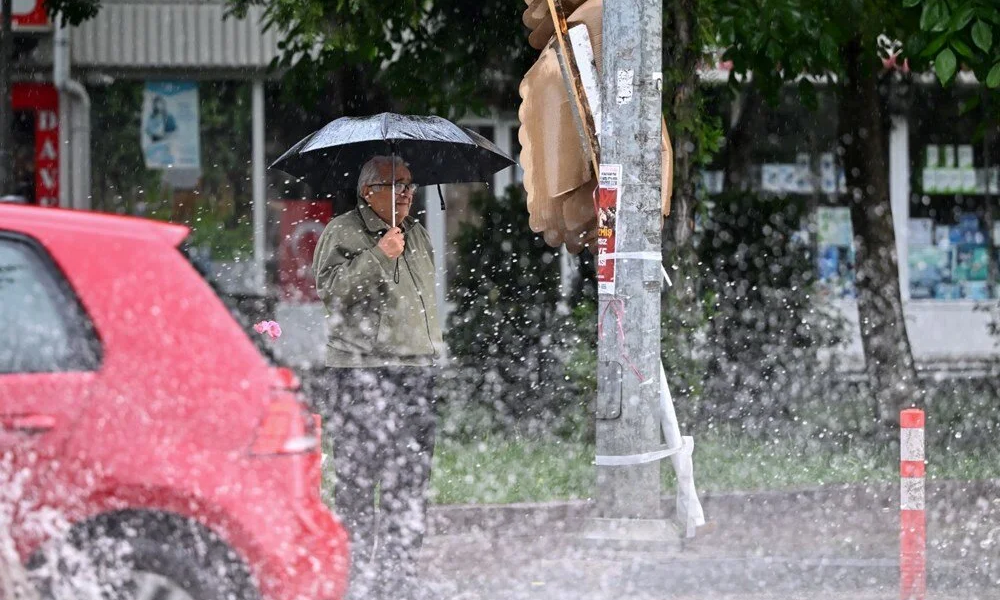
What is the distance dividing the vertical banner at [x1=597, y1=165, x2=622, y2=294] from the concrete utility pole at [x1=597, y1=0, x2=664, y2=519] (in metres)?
0.02

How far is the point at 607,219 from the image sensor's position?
7.04 m

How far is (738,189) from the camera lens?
13.7 metres

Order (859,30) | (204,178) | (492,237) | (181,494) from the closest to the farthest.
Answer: (181,494) → (859,30) → (492,237) → (204,178)

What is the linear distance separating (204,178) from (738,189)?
7065 mm

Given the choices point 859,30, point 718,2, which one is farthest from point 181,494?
point 859,30

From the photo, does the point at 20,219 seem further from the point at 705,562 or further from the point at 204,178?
the point at 204,178

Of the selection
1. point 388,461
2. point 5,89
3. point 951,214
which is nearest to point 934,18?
point 388,461

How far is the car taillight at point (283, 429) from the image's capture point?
414 centimetres

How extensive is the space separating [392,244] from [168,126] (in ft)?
40.4

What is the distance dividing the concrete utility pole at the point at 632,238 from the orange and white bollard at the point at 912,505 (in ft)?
4.07

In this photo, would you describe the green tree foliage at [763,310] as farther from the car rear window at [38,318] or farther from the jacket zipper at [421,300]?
the car rear window at [38,318]

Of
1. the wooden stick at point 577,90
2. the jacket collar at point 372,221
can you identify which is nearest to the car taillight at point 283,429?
the jacket collar at point 372,221

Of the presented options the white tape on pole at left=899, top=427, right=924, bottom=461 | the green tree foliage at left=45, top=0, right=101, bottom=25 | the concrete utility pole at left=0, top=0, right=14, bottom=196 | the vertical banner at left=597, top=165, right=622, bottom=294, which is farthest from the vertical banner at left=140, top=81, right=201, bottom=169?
the white tape on pole at left=899, top=427, right=924, bottom=461

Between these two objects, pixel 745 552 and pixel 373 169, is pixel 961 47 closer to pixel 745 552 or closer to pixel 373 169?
pixel 745 552
